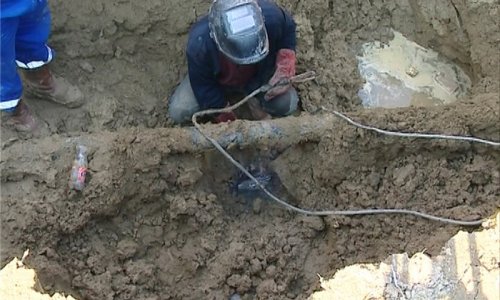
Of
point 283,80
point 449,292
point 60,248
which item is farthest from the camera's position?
point 283,80

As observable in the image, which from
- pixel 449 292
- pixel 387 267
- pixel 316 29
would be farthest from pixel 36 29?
pixel 449 292

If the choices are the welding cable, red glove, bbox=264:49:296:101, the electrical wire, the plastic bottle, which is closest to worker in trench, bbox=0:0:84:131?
the plastic bottle

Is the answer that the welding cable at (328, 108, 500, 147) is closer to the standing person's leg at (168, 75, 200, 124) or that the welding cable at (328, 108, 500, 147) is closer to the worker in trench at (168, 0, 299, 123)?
the worker in trench at (168, 0, 299, 123)

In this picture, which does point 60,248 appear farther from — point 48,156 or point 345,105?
point 345,105

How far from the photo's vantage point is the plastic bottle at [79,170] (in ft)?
12.0

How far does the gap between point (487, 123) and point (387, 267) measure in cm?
106

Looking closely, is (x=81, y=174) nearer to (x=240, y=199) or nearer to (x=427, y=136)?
(x=240, y=199)

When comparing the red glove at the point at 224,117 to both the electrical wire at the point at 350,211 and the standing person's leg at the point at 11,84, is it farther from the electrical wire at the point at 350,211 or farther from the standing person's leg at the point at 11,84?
the standing person's leg at the point at 11,84

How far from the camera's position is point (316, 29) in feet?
15.0

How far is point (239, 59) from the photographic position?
146 inches

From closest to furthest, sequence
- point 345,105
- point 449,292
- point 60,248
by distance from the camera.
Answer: point 449,292 → point 60,248 → point 345,105

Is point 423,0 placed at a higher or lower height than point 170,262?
higher

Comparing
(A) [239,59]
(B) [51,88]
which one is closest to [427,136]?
(A) [239,59]

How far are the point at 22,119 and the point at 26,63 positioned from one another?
332 millimetres
